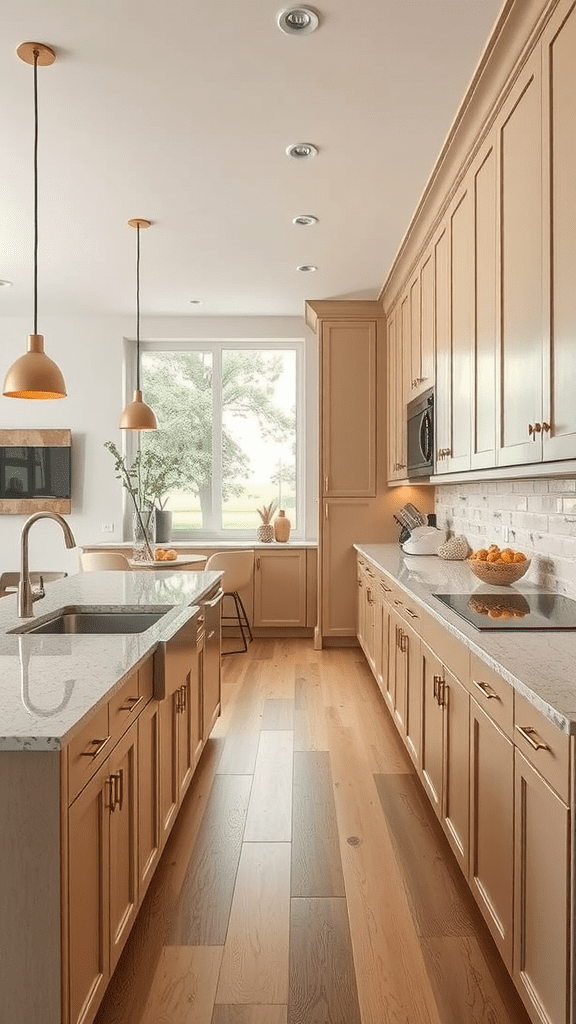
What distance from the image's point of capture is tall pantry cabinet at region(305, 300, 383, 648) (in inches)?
227

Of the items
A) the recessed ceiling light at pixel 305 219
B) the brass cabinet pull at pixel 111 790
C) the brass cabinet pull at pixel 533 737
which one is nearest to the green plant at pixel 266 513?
the recessed ceiling light at pixel 305 219

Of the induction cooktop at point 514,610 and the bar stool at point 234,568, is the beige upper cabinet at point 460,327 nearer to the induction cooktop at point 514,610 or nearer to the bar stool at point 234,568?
the induction cooktop at point 514,610

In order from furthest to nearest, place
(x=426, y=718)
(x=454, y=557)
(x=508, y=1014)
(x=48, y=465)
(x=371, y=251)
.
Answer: (x=48, y=465) < (x=371, y=251) < (x=454, y=557) < (x=426, y=718) < (x=508, y=1014)

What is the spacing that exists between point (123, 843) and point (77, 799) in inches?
18.2

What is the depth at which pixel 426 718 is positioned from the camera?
108 inches

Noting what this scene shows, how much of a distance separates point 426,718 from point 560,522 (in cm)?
92

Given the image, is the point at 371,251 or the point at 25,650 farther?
the point at 371,251

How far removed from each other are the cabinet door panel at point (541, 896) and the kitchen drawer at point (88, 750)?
91 centimetres

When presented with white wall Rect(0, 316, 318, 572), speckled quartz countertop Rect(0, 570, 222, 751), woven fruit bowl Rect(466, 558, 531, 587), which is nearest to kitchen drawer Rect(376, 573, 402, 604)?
woven fruit bowl Rect(466, 558, 531, 587)

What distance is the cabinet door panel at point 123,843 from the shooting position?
167 centimetres

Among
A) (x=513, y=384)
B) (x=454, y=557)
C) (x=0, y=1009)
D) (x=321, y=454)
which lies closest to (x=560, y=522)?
(x=513, y=384)

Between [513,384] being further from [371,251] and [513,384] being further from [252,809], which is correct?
[371,251]

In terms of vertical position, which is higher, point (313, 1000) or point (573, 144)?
point (573, 144)

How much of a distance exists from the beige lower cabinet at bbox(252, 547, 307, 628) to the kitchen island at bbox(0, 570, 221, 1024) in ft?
11.9
